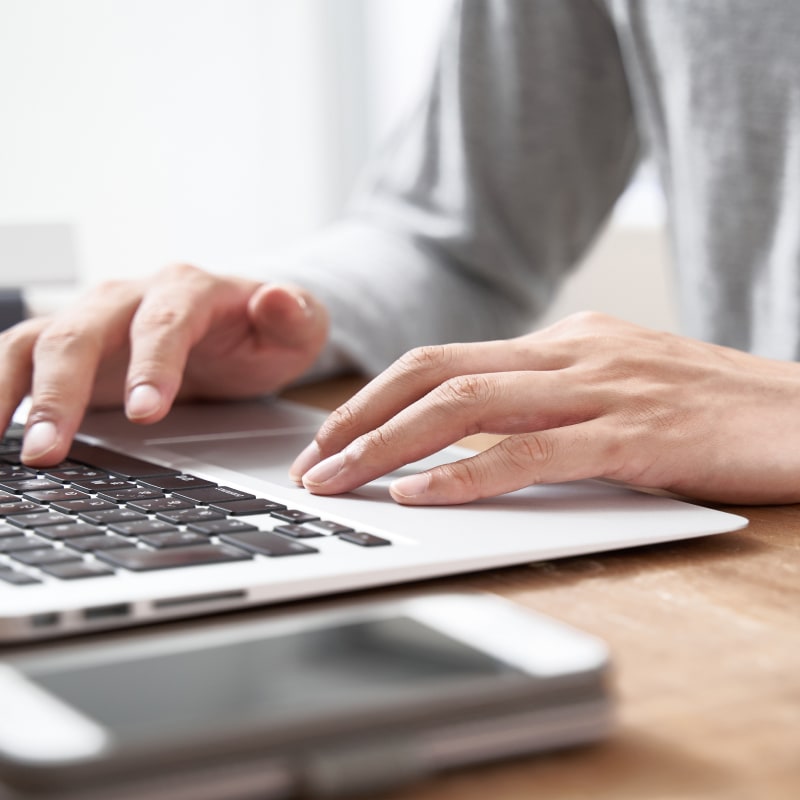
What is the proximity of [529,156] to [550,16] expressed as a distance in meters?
0.14

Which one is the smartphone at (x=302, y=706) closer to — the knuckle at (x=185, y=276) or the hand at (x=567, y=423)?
the hand at (x=567, y=423)

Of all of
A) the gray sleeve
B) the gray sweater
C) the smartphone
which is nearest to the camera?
the smartphone

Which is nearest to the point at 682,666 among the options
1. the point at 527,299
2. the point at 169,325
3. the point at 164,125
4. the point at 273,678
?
the point at 273,678

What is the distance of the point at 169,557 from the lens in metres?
0.40

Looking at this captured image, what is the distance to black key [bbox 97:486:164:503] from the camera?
50 cm

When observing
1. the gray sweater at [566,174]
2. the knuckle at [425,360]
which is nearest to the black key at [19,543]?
the knuckle at [425,360]

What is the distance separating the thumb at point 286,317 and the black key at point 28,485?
0.95 feet

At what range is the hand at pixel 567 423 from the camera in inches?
20.7

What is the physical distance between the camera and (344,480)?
527 mm

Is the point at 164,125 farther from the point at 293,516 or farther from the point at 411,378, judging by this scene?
the point at 293,516

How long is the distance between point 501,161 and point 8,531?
2.80ft

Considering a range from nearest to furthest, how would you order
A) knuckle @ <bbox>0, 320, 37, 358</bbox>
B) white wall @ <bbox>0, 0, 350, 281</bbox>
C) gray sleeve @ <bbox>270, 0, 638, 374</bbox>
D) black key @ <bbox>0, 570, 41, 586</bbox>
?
1. black key @ <bbox>0, 570, 41, 586</bbox>
2. knuckle @ <bbox>0, 320, 37, 358</bbox>
3. gray sleeve @ <bbox>270, 0, 638, 374</bbox>
4. white wall @ <bbox>0, 0, 350, 281</bbox>

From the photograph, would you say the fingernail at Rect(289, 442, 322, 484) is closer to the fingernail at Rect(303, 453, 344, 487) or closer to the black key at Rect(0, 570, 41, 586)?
the fingernail at Rect(303, 453, 344, 487)

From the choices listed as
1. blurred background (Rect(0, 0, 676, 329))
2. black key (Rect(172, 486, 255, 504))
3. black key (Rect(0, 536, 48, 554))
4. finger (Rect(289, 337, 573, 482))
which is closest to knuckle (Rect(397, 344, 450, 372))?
finger (Rect(289, 337, 573, 482))
